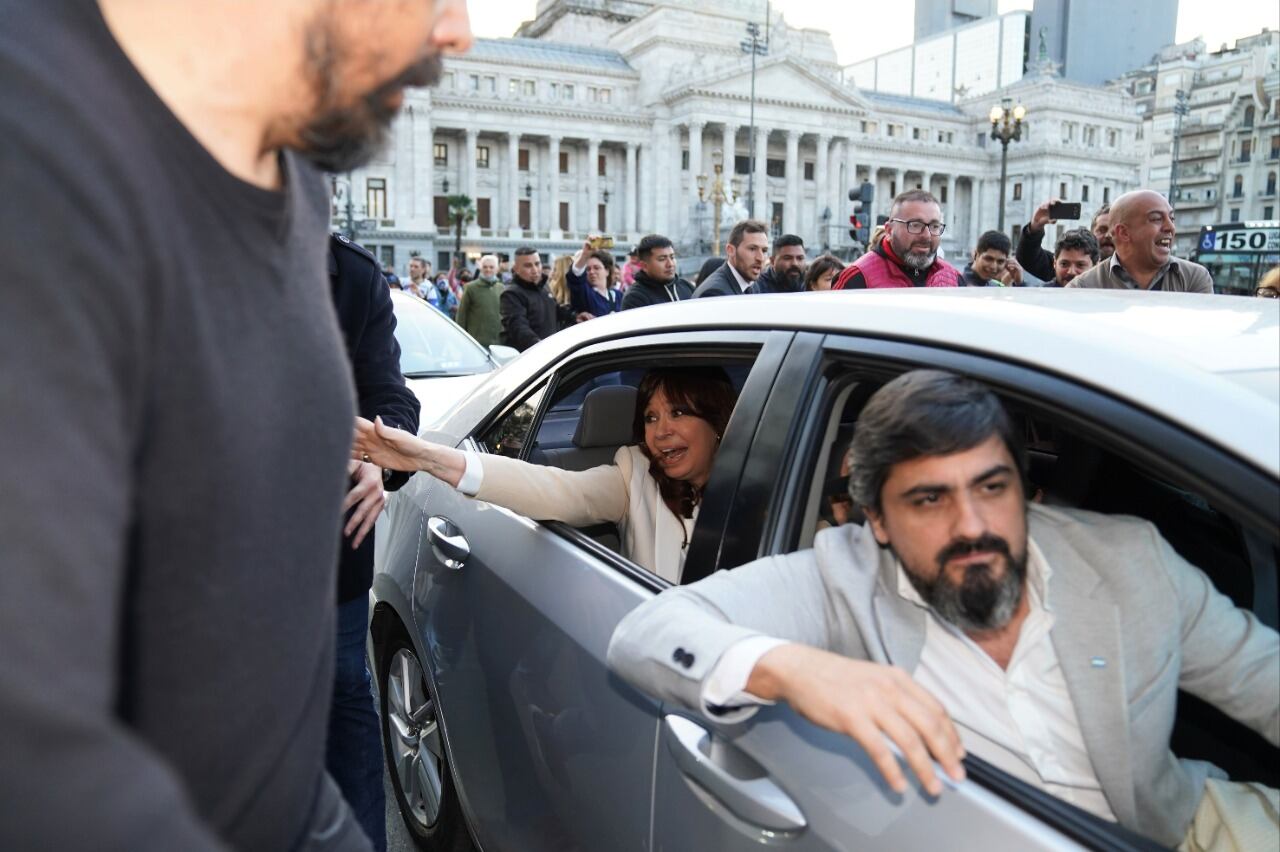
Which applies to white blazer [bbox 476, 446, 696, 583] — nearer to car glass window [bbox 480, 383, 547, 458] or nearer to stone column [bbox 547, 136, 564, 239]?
car glass window [bbox 480, 383, 547, 458]

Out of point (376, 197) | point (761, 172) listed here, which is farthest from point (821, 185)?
point (376, 197)

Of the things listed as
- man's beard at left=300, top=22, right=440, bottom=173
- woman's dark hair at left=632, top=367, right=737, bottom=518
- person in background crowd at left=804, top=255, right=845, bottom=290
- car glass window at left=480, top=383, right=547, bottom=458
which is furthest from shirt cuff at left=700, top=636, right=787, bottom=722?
person in background crowd at left=804, top=255, right=845, bottom=290

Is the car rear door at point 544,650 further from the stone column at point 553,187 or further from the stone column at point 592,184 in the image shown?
the stone column at point 592,184

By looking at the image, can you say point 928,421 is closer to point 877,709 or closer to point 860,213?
point 877,709

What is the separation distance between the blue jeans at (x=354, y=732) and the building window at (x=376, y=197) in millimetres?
67705

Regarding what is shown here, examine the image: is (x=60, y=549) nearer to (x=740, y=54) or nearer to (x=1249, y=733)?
(x=1249, y=733)

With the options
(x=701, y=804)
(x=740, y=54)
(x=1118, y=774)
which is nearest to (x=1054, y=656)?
(x=1118, y=774)

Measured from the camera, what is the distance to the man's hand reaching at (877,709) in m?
1.25

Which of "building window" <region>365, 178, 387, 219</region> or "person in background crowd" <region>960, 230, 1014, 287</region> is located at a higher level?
"building window" <region>365, 178, 387, 219</region>

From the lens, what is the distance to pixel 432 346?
696 cm

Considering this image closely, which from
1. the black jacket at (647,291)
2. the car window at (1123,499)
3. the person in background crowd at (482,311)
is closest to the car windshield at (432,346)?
the black jacket at (647,291)

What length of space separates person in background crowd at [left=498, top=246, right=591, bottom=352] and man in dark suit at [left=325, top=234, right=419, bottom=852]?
6.40 meters

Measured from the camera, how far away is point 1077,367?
4.64ft

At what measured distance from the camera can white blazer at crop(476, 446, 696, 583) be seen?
2545 mm
